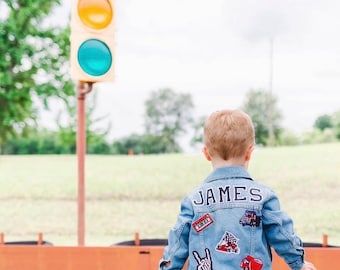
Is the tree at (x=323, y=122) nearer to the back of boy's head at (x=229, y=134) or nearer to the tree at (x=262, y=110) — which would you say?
the tree at (x=262, y=110)

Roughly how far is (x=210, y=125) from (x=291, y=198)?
384 inches

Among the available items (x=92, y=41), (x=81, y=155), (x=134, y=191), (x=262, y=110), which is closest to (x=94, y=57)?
(x=92, y=41)

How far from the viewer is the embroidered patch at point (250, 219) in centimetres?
199

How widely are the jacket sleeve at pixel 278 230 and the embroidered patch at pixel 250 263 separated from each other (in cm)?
10

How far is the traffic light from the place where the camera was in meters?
3.67

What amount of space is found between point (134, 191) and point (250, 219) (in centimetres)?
1052

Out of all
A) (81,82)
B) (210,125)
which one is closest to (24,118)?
(81,82)

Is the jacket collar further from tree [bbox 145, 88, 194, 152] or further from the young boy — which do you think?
tree [bbox 145, 88, 194, 152]

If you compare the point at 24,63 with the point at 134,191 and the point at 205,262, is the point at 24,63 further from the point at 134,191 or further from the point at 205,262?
the point at 205,262

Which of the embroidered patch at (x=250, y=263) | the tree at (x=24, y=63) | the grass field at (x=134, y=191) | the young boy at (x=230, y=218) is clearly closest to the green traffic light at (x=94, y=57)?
the young boy at (x=230, y=218)

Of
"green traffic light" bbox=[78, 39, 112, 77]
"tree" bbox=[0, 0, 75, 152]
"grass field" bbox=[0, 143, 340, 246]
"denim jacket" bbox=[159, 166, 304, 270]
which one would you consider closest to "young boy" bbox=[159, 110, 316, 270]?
"denim jacket" bbox=[159, 166, 304, 270]

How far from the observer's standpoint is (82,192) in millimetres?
3980

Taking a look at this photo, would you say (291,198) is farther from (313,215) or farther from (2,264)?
(2,264)

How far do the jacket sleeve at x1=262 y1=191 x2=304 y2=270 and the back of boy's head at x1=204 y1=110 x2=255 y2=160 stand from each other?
0.19m
